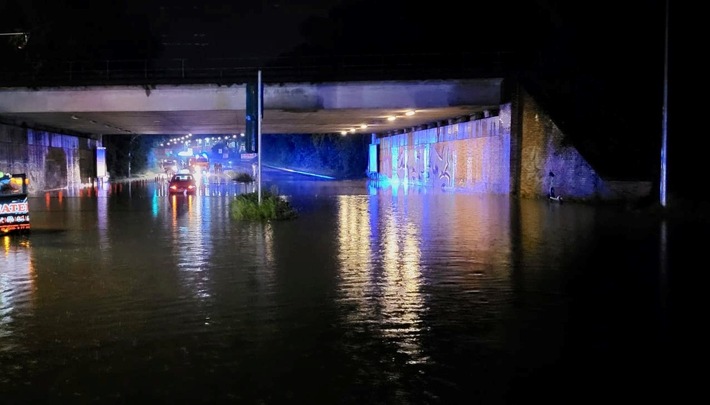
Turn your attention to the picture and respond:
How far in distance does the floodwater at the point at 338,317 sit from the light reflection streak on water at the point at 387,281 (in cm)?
5

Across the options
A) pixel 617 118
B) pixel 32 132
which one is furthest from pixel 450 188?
pixel 32 132

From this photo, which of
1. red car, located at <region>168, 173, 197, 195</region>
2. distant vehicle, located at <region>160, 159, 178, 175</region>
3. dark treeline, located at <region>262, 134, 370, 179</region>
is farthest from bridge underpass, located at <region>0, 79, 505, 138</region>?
distant vehicle, located at <region>160, 159, 178, 175</region>

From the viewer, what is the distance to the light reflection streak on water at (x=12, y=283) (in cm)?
821

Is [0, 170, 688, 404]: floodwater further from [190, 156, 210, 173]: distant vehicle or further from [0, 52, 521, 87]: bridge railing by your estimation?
[190, 156, 210, 173]: distant vehicle

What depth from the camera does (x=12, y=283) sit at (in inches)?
436

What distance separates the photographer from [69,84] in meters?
36.7

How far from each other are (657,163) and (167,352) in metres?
25.9

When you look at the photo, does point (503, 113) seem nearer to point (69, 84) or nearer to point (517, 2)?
point (517, 2)

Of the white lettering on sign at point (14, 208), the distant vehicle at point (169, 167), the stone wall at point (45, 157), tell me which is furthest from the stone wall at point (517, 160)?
the distant vehicle at point (169, 167)

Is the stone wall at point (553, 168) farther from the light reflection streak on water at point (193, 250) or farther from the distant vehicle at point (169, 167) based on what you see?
the distant vehicle at point (169, 167)

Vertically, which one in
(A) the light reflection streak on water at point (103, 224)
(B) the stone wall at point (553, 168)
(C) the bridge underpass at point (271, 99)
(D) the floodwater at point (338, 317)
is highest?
(C) the bridge underpass at point (271, 99)

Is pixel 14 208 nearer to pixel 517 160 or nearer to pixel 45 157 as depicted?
pixel 517 160

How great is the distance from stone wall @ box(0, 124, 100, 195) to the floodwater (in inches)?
1006

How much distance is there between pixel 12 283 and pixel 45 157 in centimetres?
3866
